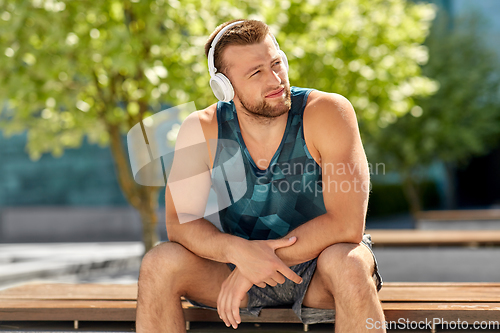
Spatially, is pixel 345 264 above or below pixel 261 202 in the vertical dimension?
below

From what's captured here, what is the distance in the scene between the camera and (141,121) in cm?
645

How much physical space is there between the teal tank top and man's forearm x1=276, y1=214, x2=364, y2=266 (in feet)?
0.66

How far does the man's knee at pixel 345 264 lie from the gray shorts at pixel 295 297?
0.18 metres

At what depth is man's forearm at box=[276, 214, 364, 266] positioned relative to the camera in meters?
2.09

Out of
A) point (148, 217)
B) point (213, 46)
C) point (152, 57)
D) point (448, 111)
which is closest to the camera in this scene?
point (213, 46)

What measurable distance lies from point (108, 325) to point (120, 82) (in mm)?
4660

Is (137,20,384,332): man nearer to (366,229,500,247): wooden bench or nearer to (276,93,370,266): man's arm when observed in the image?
(276,93,370,266): man's arm

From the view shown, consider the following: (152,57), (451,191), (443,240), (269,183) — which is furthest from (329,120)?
(451,191)

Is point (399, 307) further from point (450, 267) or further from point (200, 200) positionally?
point (450, 267)

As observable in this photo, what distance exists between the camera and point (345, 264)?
77.9 inches

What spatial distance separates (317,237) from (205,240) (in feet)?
1.62

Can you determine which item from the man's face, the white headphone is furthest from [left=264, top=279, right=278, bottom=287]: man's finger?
the white headphone

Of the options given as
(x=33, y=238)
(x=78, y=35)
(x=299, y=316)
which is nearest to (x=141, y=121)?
(x=78, y=35)

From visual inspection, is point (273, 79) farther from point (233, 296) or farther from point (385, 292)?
point (385, 292)
